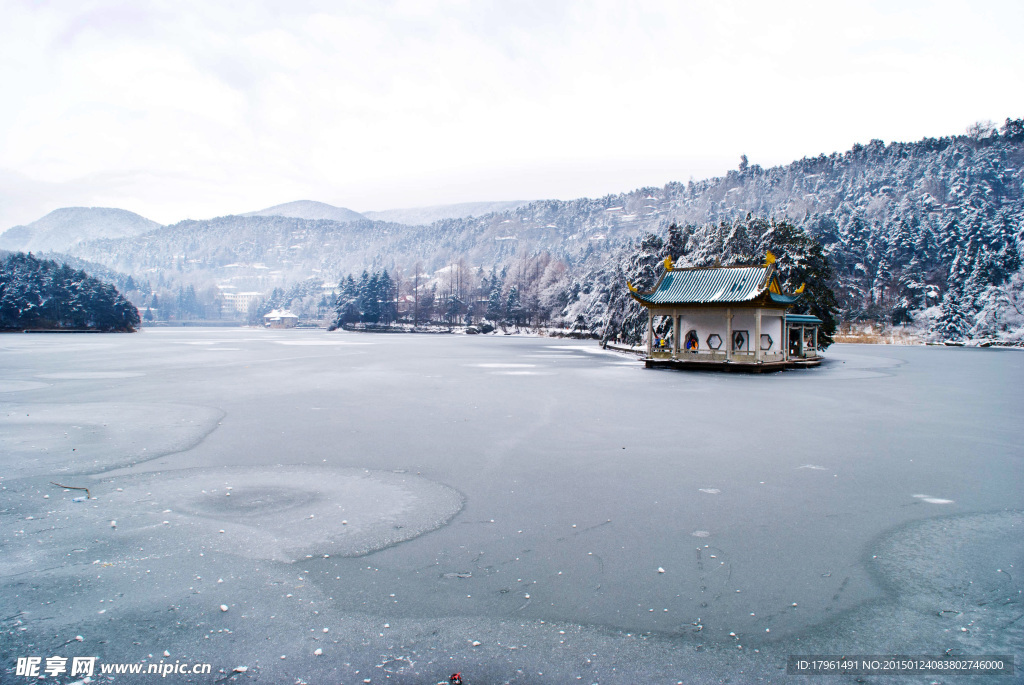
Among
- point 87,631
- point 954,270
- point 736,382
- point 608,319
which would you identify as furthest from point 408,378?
point 954,270

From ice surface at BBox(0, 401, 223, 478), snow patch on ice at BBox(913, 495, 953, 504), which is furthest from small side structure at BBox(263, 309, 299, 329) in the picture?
snow patch on ice at BBox(913, 495, 953, 504)

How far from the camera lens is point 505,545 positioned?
554cm

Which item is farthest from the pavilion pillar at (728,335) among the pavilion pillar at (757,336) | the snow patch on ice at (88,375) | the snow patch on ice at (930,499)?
the snow patch on ice at (88,375)

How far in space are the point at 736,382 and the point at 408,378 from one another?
12383mm

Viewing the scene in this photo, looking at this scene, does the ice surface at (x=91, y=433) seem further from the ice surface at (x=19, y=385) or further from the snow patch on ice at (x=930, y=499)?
the snow patch on ice at (x=930, y=499)

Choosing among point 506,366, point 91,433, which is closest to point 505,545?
point 91,433

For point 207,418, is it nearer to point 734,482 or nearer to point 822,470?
point 734,482

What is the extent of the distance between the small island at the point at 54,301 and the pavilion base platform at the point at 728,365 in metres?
86.2

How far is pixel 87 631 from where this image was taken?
3982 mm

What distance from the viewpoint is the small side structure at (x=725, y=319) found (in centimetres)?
2942

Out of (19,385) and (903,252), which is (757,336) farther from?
(903,252)

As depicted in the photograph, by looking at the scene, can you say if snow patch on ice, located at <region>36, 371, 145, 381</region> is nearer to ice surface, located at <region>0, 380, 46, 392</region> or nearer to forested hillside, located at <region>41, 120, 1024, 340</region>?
ice surface, located at <region>0, 380, 46, 392</region>

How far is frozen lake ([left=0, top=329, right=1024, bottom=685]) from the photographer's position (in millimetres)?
3863

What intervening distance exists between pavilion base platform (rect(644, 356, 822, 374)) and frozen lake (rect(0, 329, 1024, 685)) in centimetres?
1589
